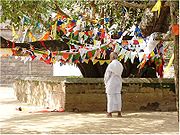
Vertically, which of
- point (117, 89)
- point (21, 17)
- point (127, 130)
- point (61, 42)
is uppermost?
point (21, 17)

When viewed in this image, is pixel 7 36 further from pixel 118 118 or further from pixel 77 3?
pixel 118 118

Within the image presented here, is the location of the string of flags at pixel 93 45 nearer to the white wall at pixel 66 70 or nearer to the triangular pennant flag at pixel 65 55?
the triangular pennant flag at pixel 65 55

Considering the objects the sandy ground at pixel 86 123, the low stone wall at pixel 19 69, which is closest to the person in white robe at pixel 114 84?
the sandy ground at pixel 86 123

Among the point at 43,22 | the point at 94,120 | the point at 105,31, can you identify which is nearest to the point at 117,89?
the point at 94,120

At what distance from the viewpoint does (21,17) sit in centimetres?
1419

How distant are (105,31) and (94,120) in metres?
3.49

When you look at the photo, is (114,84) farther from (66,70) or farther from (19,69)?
(19,69)

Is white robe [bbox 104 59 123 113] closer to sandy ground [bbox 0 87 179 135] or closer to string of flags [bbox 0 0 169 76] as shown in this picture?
sandy ground [bbox 0 87 179 135]

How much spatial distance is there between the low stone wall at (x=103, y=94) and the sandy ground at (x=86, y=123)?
51 centimetres

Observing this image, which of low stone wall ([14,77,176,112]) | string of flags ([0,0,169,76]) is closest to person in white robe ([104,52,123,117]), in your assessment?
string of flags ([0,0,169,76])

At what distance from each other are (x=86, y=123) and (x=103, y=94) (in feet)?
8.94

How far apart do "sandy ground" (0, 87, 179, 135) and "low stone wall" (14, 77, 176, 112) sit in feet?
1.68

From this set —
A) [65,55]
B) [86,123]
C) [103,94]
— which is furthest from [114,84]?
[65,55]

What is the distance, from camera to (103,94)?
11.6 m
